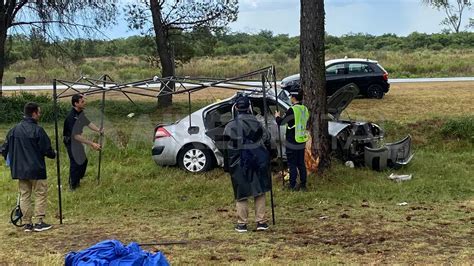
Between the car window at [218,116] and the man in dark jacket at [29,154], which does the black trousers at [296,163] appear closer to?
the car window at [218,116]

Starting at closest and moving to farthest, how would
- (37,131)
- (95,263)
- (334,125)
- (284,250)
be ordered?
1. (95,263)
2. (284,250)
3. (37,131)
4. (334,125)

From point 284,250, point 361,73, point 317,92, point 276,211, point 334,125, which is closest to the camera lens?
point 284,250

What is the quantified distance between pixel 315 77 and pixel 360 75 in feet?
36.9

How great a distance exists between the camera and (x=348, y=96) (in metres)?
11.0

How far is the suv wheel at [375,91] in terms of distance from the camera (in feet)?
67.7

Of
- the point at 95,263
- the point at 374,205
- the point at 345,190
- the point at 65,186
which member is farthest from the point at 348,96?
the point at 95,263

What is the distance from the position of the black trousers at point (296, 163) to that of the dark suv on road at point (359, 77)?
11131 mm

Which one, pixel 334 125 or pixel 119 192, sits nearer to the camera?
pixel 119 192

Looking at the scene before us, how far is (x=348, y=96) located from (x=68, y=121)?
514 cm

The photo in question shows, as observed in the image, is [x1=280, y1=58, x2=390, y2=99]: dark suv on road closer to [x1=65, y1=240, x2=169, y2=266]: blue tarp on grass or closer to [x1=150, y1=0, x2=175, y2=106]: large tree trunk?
[x1=150, y1=0, x2=175, y2=106]: large tree trunk

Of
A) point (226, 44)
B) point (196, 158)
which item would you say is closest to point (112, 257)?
point (196, 158)

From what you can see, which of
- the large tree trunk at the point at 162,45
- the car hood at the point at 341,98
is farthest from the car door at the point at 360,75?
the car hood at the point at 341,98

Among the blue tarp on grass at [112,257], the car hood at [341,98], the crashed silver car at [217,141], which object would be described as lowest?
the blue tarp on grass at [112,257]

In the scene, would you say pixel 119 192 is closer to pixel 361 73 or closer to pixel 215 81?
pixel 215 81
